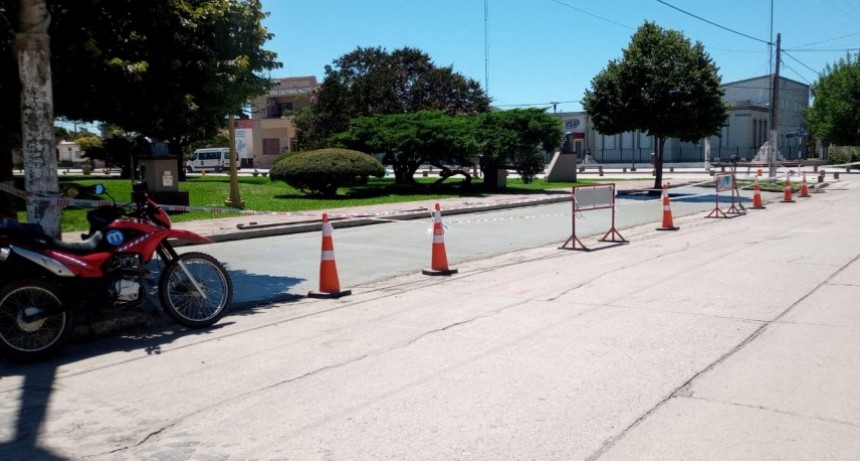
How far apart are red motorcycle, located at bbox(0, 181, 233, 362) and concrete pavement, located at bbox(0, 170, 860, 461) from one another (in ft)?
0.98

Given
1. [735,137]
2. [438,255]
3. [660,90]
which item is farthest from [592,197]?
[735,137]

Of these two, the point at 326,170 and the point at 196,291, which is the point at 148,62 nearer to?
the point at 196,291

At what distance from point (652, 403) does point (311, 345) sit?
127 inches

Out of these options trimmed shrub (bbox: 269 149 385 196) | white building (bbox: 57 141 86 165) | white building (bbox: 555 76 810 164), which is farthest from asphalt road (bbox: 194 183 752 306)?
white building (bbox: 57 141 86 165)

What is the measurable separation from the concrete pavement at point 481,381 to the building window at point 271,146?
73.8 m

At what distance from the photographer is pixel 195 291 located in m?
7.81

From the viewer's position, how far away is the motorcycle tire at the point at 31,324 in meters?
6.42

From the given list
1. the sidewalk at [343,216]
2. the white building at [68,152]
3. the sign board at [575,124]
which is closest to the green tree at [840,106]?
the sign board at [575,124]

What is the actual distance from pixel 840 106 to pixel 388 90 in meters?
42.8

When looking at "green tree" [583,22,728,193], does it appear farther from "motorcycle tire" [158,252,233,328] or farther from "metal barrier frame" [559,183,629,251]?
"motorcycle tire" [158,252,233,328]

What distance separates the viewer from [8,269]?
669 cm

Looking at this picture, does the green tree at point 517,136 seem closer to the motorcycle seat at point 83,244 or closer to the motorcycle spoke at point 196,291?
the motorcycle spoke at point 196,291

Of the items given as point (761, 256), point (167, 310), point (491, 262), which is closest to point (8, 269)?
point (167, 310)

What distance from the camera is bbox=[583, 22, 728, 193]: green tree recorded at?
94.6 ft
